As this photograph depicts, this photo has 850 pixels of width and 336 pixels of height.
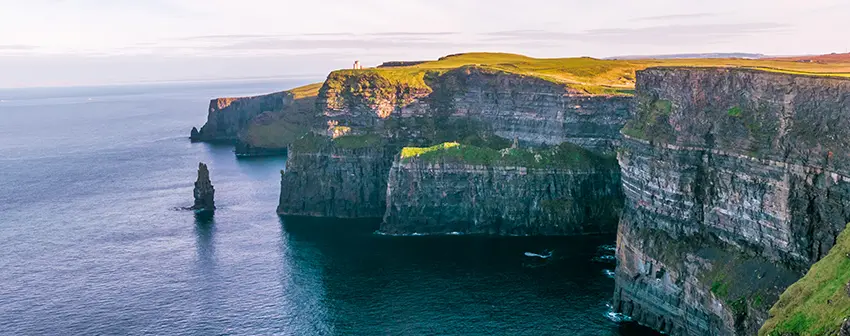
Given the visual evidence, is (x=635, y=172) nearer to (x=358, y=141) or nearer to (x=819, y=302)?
(x=819, y=302)

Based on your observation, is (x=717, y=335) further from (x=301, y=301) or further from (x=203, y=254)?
(x=203, y=254)

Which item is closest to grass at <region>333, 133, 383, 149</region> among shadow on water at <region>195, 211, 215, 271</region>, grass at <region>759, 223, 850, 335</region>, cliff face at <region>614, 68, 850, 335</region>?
A: shadow on water at <region>195, 211, 215, 271</region>

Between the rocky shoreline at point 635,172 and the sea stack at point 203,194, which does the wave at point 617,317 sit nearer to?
the rocky shoreline at point 635,172

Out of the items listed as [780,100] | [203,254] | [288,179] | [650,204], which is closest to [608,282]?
[650,204]

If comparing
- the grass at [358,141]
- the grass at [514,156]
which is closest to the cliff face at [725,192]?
the grass at [514,156]

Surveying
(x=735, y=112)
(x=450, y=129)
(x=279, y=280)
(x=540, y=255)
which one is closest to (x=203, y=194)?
(x=450, y=129)
